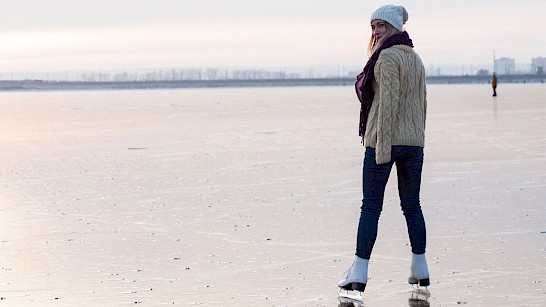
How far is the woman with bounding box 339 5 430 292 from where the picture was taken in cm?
704

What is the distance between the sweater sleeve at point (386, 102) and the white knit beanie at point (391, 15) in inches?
10.5

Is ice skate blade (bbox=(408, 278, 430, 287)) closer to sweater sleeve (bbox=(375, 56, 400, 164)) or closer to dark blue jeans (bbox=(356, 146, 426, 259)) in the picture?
dark blue jeans (bbox=(356, 146, 426, 259))

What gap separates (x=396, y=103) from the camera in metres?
7.04

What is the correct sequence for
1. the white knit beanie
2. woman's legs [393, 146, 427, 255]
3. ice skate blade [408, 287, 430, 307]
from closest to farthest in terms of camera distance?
ice skate blade [408, 287, 430, 307], the white knit beanie, woman's legs [393, 146, 427, 255]

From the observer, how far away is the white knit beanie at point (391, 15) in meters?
7.12

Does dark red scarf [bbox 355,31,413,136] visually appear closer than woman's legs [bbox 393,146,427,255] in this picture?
Yes

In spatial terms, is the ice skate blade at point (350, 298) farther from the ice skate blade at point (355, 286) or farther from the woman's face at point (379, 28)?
the woman's face at point (379, 28)

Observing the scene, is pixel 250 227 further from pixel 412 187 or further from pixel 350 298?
pixel 350 298

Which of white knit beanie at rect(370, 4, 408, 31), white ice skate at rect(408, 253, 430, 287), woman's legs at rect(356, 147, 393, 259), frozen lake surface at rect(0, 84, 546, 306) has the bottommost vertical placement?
frozen lake surface at rect(0, 84, 546, 306)

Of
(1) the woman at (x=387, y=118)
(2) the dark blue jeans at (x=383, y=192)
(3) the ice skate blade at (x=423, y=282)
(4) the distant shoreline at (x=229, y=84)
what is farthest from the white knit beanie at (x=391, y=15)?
(4) the distant shoreline at (x=229, y=84)

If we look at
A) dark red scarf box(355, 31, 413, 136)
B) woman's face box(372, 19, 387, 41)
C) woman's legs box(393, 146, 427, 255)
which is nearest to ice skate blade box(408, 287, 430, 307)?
woman's legs box(393, 146, 427, 255)

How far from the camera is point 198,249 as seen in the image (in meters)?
9.04

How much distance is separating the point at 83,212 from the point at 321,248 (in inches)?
132

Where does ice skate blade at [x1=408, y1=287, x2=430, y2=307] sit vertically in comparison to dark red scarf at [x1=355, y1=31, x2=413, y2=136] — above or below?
below
